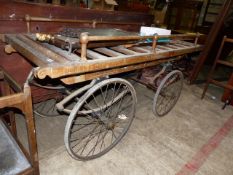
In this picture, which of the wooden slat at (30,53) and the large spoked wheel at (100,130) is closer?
the wooden slat at (30,53)

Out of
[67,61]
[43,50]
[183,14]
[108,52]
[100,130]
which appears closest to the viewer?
[67,61]

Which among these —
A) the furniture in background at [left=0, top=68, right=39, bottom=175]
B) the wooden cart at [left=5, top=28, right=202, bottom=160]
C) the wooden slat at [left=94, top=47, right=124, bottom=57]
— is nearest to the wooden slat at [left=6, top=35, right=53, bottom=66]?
the wooden cart at [left=5, top=28, right=202, bottom=160]

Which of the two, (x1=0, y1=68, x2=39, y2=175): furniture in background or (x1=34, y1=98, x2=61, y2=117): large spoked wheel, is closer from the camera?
(x1=0, y1=68, x2=39, y2=175): furniture in background

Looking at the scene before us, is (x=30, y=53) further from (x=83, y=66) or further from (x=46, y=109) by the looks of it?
(x=46, y=109)

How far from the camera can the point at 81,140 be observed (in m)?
2.40

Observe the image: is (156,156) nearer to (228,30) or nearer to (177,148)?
(177,148)

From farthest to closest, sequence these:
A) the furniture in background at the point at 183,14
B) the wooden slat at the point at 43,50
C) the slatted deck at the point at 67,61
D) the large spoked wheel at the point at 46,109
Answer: the furniture in background at the point at 183,14
the large spoked wheel at the point at 46,109
the wooden slat at the point at 43,50
the slatted deck at the point at 67,61

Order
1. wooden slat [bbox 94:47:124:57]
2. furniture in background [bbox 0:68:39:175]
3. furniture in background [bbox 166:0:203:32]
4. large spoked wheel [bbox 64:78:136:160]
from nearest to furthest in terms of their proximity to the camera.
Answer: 1. furniture in background [bbox 0:68:39:175]
2. wooden slat [bbox 94:47:124:57]
3. large spoked wheel [bbox 64:78:136:160]
4. furniture in background [bbox 166:0:203:32]

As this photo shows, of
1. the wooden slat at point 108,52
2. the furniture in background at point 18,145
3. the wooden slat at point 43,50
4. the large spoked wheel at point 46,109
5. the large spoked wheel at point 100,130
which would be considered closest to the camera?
the furniture in background at point 18,145

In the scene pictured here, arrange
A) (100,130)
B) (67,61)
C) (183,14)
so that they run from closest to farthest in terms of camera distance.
A: (67,61) → (100,130) → (183,14)

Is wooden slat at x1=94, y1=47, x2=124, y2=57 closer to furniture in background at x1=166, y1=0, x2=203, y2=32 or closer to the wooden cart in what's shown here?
the wooden cart

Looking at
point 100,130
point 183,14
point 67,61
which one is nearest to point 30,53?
point 67,61

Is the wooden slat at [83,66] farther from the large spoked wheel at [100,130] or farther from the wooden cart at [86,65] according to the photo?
the large spoked wheel at [100,130]

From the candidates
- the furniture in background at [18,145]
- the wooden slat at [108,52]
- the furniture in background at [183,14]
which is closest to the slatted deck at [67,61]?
the wooden slat at [108,52]
